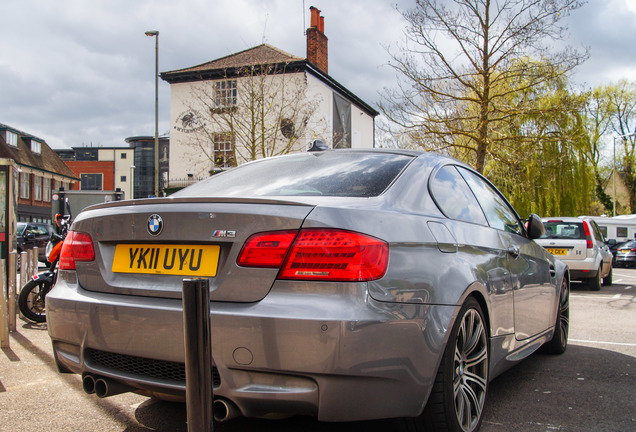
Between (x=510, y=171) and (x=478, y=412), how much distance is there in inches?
658

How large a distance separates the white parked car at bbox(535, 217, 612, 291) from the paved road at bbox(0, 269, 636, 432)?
7.98 m

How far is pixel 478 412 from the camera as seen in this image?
3076 millimetres

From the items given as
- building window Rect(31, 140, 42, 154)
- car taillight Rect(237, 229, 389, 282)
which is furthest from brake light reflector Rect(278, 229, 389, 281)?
building window Rect(31, 140, 42, 154)

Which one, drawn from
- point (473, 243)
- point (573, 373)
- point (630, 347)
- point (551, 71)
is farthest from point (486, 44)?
point (473, 243)

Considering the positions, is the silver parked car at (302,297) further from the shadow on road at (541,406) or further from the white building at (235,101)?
the white building at (235,101)

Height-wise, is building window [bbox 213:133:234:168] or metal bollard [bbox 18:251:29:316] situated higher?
building window [bbox 213:133:234:168]

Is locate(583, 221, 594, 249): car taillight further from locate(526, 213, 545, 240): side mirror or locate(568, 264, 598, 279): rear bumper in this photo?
locate(526, 213, 545, 240): side mirror

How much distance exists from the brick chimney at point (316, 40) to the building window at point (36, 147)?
105 ft

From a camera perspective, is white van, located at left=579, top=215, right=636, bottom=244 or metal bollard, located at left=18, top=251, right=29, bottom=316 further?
white van, located at left=579, top=215, right=636, bottom=244

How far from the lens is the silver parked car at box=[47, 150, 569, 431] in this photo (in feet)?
7.56

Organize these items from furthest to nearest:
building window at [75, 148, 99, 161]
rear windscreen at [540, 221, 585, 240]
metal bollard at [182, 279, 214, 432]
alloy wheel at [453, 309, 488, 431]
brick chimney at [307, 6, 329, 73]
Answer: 1. building window at [75, 148, 99, 161]
2. brick chimney at [307, 6, 329, 73]
3. rear windscreen at [540, 221, 585, 240]
4. alloy wheel at [453, 309, 488, 431]
5. metal bollard at [182, 279, 214, 432]

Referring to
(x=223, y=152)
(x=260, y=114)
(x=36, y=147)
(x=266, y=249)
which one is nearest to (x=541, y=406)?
(x=266, y=249)

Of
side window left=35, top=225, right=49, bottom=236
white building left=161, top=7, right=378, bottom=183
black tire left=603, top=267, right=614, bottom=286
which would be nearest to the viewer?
black tire left=603, top=267, right=614, bottom=286

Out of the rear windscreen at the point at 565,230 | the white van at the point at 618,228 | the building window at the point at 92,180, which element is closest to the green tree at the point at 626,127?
the white van at the point at 618,228
